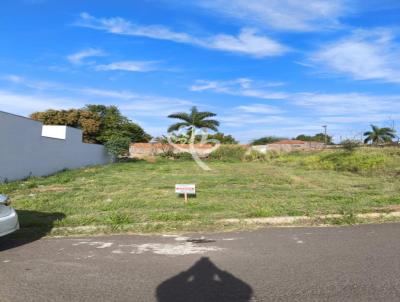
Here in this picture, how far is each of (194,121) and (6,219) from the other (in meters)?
46.1

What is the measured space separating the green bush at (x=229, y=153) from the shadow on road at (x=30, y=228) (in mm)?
34422

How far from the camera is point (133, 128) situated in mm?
64188

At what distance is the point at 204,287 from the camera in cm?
500

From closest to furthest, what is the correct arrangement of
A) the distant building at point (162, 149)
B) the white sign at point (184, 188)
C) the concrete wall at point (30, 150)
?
the white sign at point (184, 188) < the concrete wall at point (30, 150) < the distant building at point (162, 149)

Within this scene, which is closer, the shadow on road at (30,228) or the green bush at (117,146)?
the shadow on road at (30,228)

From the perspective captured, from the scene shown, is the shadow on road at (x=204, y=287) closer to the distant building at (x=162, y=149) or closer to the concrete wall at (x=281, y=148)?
the concrete wall at (x=281, y=148)

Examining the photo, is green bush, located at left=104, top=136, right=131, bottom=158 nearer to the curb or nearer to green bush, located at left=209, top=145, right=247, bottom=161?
green bush, located at left=209, top=145, right=247, bottom=161

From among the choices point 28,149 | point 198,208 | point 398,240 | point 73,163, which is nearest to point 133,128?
point 73,163

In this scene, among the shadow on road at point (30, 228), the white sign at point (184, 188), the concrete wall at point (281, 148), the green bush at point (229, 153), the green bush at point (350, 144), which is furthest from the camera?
the concrete wall at point (281, 148)

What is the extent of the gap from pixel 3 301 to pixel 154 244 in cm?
301

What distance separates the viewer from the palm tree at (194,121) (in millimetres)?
52562

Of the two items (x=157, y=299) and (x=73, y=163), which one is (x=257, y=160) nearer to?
(x=73, y=163)

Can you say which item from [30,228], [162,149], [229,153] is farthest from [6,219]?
[162,149]

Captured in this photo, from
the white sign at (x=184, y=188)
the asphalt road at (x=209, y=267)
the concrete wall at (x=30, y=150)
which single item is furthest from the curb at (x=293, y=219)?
the concrete wall at (x=30, y=150)
